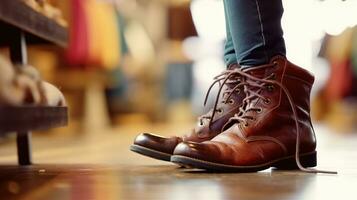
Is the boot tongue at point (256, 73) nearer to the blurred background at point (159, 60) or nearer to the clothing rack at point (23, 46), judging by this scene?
the clothing rack at point (23, 46)

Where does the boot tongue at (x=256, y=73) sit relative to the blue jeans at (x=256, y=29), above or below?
below

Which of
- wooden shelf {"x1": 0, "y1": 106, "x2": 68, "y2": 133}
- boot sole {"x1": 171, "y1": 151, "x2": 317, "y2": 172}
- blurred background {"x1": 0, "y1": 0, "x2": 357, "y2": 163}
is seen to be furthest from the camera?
blurred background {"x1": 0, "y1": 0, "x2": 357, "y2": 163}

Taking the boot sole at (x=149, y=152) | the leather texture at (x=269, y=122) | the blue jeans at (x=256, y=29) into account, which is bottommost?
the boot sole at (x=149, y=152)

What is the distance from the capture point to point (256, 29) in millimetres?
1114

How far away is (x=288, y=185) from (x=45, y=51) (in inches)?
120

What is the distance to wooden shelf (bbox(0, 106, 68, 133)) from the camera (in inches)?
28.6

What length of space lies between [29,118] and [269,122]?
0.46 meters

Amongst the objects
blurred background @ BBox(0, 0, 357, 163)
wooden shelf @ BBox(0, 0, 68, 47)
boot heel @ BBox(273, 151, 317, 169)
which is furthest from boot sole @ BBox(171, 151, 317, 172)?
blurred background @ BBox(0, 0, 357, 163)

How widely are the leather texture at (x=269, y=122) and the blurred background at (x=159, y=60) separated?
81.7 inches

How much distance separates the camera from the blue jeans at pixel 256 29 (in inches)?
43.8

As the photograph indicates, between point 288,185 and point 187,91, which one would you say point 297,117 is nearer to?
point 288,185

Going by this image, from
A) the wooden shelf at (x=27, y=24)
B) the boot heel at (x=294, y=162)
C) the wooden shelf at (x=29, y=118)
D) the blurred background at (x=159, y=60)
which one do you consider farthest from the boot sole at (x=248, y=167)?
the blurred background at (x=159, y=60)

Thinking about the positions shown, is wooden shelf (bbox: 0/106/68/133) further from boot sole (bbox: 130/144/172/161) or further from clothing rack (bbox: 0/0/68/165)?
boot sole (bbox: 130/144/172/161)

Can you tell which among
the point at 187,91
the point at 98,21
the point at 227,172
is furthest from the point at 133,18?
the point at 227,172
